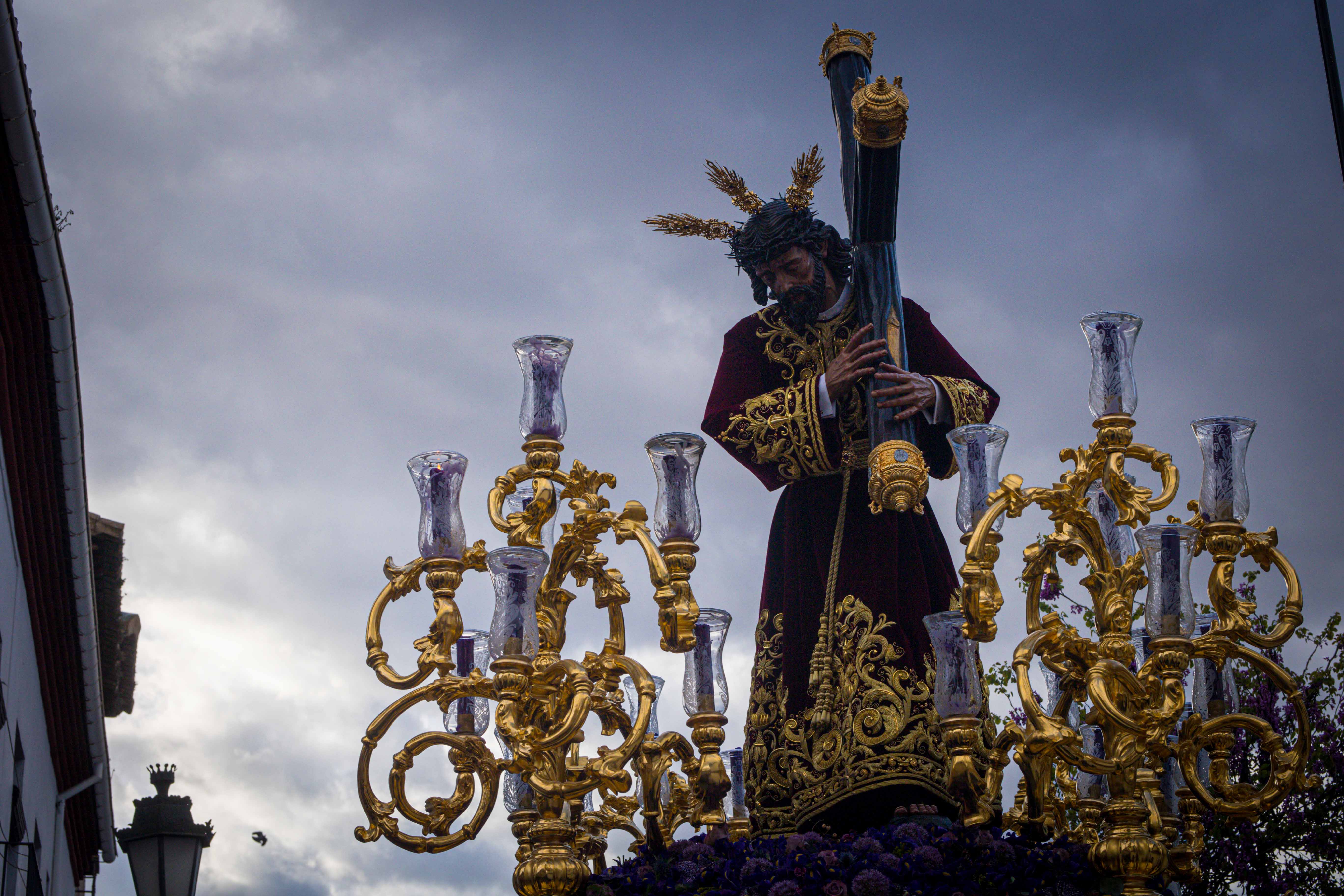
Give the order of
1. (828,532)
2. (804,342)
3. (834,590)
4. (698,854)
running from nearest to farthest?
(698,854), (834,590), (828,532), (804,342)

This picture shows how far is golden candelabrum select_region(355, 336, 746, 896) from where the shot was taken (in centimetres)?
677

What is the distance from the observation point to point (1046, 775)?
22.3 feet

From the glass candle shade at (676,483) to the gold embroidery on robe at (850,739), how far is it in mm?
1255

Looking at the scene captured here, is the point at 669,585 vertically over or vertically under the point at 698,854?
over

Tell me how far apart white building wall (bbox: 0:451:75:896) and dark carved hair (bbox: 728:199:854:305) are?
3.91m

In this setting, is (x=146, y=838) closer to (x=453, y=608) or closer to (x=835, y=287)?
(x=453, y=608)

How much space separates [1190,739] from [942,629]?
112cm

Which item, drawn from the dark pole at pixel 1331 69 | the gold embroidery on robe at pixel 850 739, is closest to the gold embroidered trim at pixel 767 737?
the gold embroidery on robe at pixel 850 739

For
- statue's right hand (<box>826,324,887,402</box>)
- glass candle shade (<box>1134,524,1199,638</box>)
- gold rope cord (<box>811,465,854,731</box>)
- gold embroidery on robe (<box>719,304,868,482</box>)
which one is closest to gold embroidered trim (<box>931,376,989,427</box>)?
statue's right hand (<box>826,324,887,402</box>)

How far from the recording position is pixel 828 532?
8.49 m

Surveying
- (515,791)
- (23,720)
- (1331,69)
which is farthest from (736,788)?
(1331,69)

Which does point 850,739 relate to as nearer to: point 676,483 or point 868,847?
point 868,847

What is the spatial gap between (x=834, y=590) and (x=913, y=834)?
169cm

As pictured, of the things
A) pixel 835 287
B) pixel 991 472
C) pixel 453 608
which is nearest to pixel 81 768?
pixel 453 608
